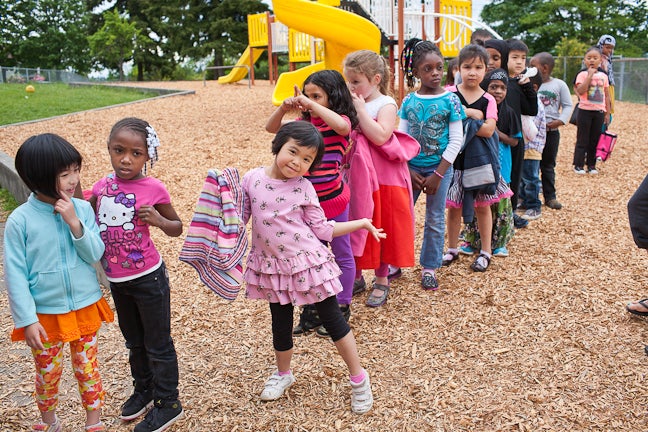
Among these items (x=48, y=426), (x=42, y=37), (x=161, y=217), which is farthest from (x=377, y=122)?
(x=42, y=37)

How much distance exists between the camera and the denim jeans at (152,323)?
2.68 meters

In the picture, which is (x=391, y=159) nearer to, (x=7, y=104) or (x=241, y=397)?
(x=241, y=397)

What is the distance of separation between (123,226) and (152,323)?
18.8 inches

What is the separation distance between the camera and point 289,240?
2795 mm

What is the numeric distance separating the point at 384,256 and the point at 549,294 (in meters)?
1.25

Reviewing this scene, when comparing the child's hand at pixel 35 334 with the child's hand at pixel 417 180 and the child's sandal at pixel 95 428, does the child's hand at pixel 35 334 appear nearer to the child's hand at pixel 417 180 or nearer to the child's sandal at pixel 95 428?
the child's sandal at pixel 95 428

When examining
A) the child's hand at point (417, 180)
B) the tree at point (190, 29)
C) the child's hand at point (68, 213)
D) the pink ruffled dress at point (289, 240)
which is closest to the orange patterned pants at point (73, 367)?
the child's hand at point (68, 213)

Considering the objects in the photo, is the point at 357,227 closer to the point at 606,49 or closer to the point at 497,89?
the point at 497,89

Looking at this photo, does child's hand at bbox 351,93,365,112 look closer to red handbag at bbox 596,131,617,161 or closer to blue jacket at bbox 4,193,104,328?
blue jacket at bbox 4,193,104,328

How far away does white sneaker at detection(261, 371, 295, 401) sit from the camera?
305cm

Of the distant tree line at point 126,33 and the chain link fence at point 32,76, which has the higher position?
the distant tree line at point 126,33

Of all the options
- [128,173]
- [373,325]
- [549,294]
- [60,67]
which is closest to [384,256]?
[373,325]

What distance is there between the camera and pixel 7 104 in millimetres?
15148

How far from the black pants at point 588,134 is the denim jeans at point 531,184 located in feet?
7.50
